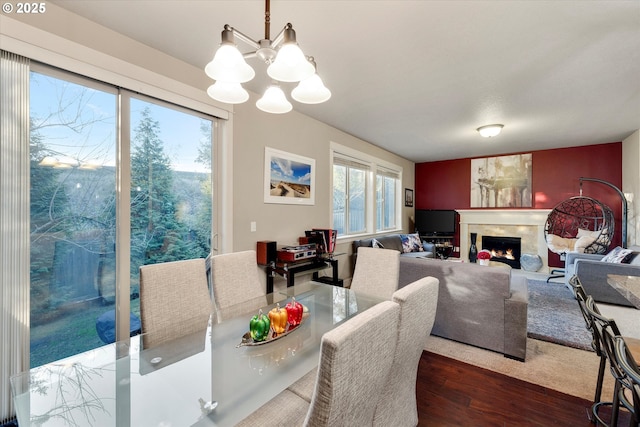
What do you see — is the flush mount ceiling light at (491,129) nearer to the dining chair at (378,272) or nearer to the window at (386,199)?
the window at (386,199)

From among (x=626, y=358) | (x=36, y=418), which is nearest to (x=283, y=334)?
(x=36, y=418)

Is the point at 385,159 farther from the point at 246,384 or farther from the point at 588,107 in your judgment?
the point at 246,384

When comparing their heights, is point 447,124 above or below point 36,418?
above

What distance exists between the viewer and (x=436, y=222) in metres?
6.82

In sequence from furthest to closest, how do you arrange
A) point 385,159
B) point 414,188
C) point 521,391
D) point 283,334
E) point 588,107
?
point 414,188
point 385,159
point 588,107
point 521,391
point 283,334

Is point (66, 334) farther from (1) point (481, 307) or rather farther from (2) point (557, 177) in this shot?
(2) point (557, 177)

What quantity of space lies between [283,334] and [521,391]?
1812 millimetres

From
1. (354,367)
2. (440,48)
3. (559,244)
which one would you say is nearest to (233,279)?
(354,367)

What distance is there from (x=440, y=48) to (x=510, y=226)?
17.7 ft

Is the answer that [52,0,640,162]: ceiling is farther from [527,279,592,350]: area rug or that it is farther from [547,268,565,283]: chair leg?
[547,268,565,283]: chair leg

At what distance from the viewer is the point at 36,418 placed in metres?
0.91

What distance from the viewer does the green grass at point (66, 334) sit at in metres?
1.80

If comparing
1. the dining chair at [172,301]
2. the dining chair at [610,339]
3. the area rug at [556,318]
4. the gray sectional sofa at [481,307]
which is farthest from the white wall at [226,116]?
the dining chair at [610,339]

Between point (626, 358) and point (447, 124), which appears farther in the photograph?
point (447, 124)
